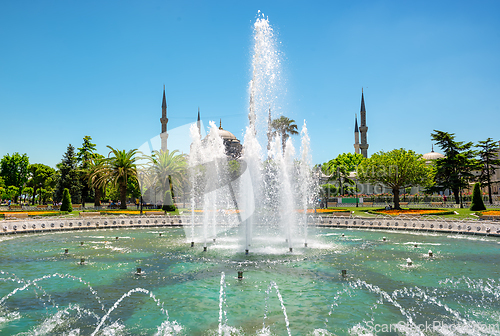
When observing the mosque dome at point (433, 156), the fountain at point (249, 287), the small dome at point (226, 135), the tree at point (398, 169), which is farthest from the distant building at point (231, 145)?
the fountain at point (249, 287)

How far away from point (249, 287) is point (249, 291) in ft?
1.08

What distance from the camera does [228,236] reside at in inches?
733

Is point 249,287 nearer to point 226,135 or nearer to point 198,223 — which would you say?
point 198,223

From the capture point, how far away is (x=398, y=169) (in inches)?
1235

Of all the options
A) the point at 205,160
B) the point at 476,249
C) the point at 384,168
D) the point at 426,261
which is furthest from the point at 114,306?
the point at 205,160

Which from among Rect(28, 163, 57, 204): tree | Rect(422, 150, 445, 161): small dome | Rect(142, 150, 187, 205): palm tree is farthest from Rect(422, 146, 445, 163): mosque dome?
Rect(28, 163, 57, 204): tree

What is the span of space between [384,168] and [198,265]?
24529 mm

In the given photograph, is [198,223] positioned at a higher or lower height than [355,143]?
lower

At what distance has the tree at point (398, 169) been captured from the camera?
1222 inches

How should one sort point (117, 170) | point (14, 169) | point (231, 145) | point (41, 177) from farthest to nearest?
point (231, 145), point (41, 177), point (14, 169), point (117, 170)

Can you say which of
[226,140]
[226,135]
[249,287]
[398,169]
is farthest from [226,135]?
[249,287]

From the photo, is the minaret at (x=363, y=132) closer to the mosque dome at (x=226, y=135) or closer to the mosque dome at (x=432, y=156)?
the mosque dome at (x=432, y=156)

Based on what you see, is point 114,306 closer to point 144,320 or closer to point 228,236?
point 144,320

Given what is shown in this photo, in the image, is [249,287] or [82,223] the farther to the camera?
[82,223]
